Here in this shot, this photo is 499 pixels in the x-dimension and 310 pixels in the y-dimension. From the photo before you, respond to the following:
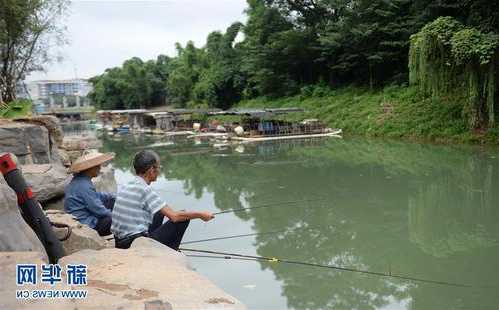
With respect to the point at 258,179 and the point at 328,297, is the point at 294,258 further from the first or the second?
the point at 258,179

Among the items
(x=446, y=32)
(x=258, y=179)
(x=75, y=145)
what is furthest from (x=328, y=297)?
(x=446, y=32)

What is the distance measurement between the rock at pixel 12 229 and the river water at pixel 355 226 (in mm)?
2154

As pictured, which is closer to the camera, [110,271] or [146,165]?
[110,271]

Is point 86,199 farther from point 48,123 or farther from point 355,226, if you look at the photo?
point 48,123

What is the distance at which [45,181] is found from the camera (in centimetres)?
605

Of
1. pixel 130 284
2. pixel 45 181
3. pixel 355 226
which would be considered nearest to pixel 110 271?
pixel 130 284

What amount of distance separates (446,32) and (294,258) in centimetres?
1220

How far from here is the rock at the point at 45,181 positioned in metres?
5.89

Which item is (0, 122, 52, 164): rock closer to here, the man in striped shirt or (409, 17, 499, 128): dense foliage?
the man in striped shirt

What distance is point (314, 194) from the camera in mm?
9836

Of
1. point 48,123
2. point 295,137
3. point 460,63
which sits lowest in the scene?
point 295,137

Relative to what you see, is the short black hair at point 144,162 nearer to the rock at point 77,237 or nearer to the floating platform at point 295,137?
the rock at point 77,237

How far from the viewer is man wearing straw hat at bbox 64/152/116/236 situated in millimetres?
4504

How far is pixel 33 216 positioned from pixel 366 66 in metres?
27.8
